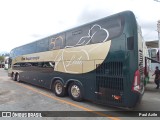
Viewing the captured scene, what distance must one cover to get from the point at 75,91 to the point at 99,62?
211 centimetres

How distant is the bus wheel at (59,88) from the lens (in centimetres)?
918

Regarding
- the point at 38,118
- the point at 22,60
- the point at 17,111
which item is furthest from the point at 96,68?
the point at 22,60

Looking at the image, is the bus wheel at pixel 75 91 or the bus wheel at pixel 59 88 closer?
the bus wheel at pixel 75 91

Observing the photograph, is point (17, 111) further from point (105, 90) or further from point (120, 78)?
point (120, 78)

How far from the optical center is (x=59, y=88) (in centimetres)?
956

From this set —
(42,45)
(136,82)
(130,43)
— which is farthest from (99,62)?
(42,45)

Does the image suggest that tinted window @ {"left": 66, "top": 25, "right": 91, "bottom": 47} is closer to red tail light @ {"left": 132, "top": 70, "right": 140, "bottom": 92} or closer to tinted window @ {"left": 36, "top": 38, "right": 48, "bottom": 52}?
tinted window @ {"left": 36, "top": 38, "right": 48, "bottom": 52}

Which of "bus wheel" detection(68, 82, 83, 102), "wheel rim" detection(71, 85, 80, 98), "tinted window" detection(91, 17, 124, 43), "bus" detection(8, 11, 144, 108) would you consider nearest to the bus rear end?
"bus" detection(8, 11, 144, 108)

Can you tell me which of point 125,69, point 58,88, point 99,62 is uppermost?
point 99,62

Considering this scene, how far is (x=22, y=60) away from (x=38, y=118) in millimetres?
9642

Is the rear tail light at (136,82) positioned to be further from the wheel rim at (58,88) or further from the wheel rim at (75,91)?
the wheel rim at (58,88)

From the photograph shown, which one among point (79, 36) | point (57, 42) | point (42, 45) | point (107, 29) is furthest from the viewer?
point (42, 45)

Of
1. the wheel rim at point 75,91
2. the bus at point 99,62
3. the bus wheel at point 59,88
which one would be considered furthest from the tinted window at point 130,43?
the bus wheel at point 59,88

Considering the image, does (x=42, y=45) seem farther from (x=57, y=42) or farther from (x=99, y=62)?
(x=99, y=62)
